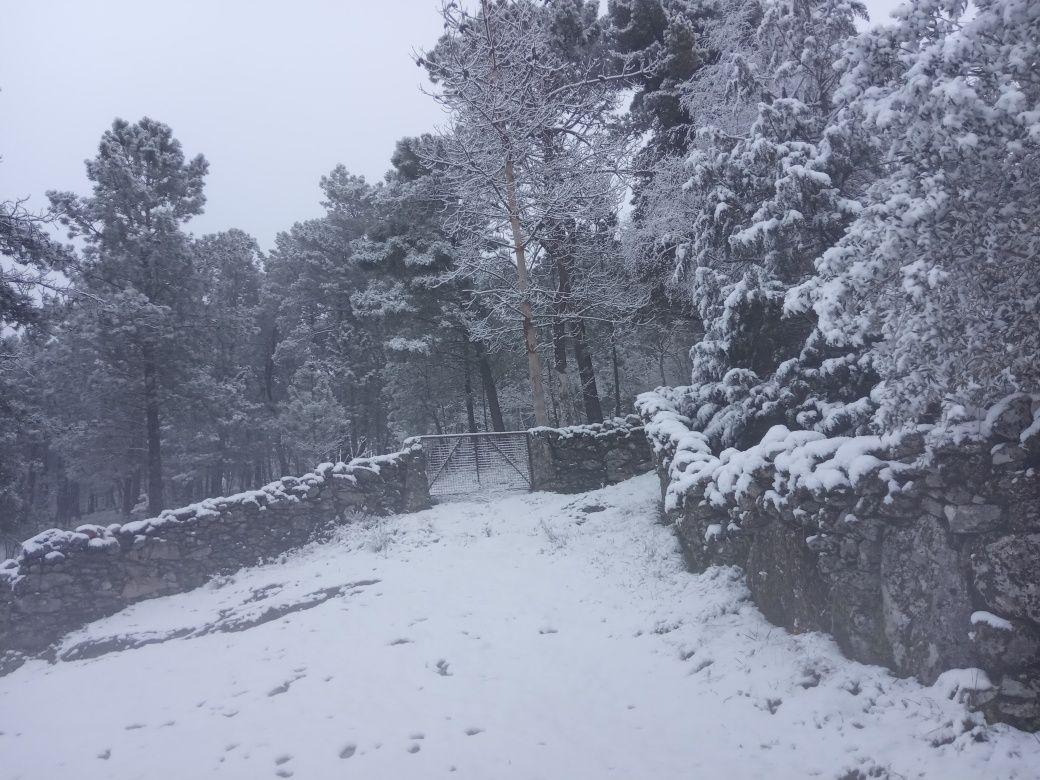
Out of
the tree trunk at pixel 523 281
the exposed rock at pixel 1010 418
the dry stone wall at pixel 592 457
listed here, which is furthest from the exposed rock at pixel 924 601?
the tree trunk at pixel 523 281

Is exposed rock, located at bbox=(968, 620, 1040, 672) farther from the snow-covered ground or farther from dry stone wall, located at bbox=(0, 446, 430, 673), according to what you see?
dry stone wall, located at bbox=(0, 446, 430, 673)

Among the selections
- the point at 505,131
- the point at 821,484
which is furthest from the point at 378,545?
the point at 505,131

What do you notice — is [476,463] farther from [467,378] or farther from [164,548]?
[467,378]

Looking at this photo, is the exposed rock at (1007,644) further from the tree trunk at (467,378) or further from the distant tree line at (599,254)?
the tree trunk at (467,378)

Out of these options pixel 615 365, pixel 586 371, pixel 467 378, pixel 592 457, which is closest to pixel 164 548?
pixel 592 457

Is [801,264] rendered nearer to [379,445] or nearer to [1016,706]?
[1016,706]

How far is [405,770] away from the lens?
13.3 feet

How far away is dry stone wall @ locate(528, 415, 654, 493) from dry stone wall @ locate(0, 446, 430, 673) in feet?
11.3

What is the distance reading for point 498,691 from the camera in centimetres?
506

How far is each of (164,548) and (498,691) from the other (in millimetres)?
8041

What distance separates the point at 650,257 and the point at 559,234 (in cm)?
325

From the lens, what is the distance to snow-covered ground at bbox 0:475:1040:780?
3.90 m

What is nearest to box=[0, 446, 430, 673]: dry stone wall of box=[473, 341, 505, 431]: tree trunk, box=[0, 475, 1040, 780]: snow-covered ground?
box=[0, 475, 1040, 780]: snow-covered ground

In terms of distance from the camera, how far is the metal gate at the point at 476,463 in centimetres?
1398
